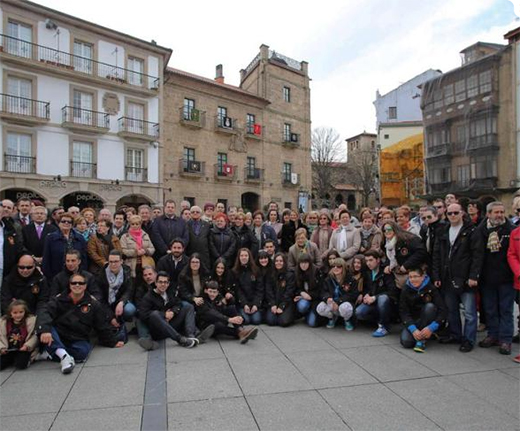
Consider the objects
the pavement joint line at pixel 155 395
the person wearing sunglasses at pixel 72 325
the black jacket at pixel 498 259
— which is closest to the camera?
the pavement joint line at pixel 155 395

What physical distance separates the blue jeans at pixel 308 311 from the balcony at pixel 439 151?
100 feet

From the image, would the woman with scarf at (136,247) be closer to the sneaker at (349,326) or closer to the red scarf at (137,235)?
the red scarf at (137,235)

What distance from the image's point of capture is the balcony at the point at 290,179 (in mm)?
31297

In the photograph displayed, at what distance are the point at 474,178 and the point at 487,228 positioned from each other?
28635 millimetres

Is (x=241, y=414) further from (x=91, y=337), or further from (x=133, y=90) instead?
(x=133, y=90)

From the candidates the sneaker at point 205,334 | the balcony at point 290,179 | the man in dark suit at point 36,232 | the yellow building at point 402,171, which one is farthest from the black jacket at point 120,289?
the yellow building at point 402,171

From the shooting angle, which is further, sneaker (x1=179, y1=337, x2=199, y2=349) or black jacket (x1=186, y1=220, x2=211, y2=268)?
black jacket (x1=186, y1=220, x2=211, y2=268)

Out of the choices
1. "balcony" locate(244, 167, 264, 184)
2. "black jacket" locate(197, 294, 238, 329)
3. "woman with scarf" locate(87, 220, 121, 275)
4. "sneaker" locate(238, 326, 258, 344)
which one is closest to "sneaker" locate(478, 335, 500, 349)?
"sneaker" locate(238, 326, 258, 344)

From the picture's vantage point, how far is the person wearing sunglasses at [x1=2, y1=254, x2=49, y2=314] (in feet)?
15.5

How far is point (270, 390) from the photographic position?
362 cm

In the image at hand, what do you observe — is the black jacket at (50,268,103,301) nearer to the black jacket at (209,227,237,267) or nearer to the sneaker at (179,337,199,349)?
the sneaker at (179,337,199,349)

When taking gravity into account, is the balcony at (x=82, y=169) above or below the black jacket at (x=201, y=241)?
above

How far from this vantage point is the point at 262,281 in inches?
247

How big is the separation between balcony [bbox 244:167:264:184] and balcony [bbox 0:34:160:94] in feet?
30.9
